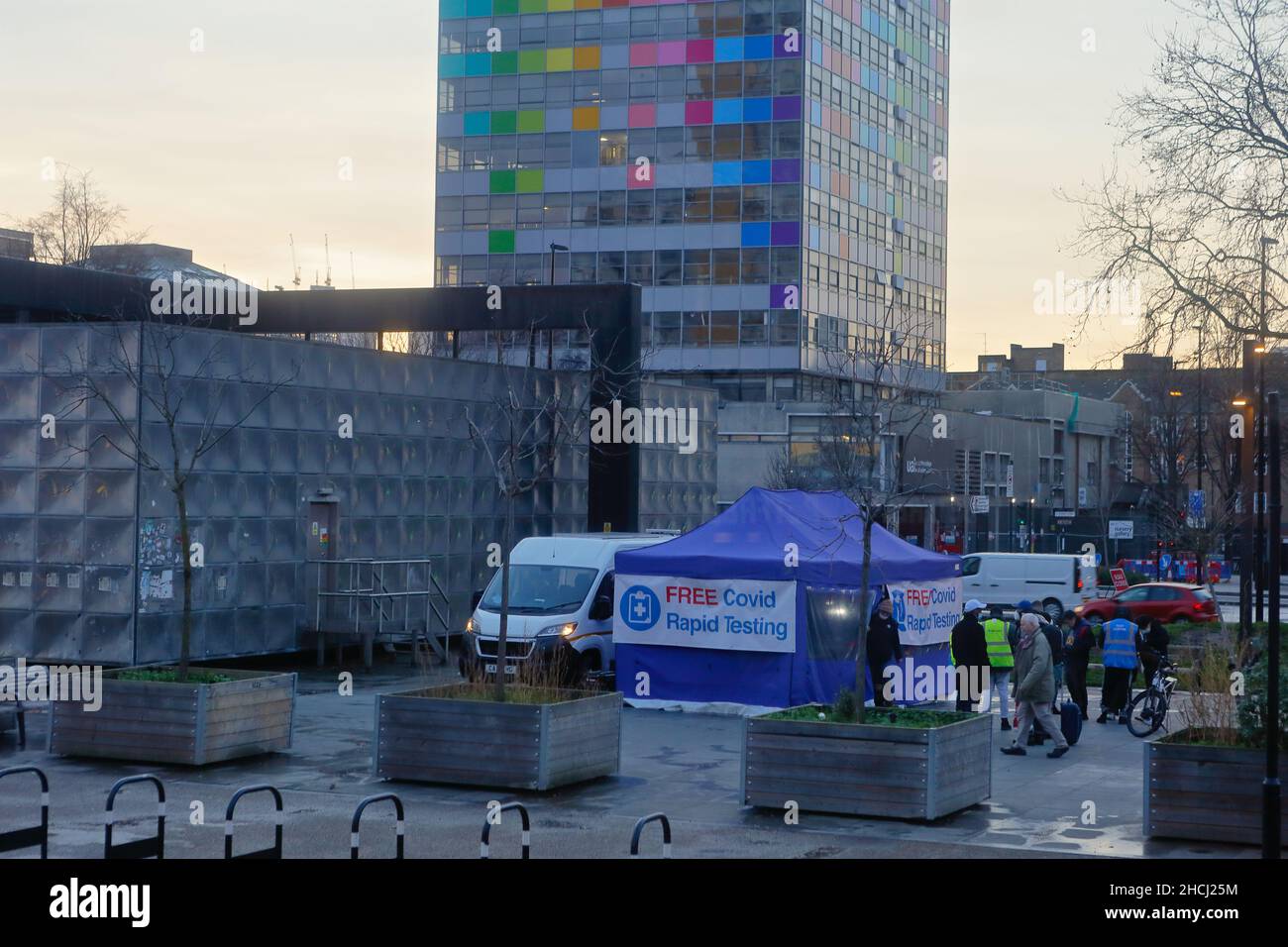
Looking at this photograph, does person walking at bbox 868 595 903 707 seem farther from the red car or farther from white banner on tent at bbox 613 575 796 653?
the red car

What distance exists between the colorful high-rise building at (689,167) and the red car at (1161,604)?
27.1m

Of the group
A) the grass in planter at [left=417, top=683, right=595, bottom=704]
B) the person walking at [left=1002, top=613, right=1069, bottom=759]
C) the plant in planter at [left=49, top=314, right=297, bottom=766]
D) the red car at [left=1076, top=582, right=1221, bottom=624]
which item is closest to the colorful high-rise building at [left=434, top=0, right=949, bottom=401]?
the red car at [left=1076, top=582, right=1221, bottom=624]

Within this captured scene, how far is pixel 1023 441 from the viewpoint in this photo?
78000 mm

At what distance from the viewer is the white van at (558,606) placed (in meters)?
23.7

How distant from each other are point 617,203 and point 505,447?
41.8 m

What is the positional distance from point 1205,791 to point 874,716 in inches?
123

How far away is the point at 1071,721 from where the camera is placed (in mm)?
19453

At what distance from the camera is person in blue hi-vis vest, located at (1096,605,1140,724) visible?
2153 centimetres

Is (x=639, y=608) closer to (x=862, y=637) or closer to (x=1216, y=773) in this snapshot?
(x=862, y=637)

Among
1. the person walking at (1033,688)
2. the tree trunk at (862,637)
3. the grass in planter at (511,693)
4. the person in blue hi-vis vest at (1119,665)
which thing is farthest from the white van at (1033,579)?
the tree trunk at (862,637)

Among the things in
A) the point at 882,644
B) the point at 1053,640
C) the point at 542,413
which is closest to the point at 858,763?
the point at 882,644

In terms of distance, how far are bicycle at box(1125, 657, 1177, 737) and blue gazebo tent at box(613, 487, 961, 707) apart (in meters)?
Answer: 3.70
